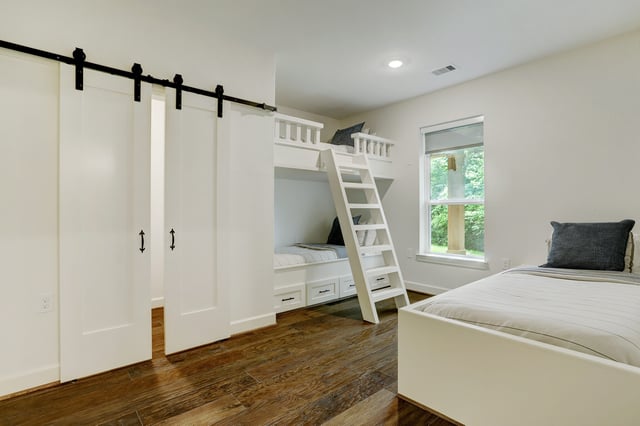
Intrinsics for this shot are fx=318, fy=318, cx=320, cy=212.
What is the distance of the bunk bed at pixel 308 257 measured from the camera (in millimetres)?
3268

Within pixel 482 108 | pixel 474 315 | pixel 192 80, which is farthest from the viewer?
pixel 482 108

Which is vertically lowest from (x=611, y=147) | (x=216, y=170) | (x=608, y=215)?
(x=608, y=215)

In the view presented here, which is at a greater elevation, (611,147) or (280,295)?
(611,147)

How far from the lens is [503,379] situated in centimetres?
143

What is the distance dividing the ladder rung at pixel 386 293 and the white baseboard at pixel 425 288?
847mm

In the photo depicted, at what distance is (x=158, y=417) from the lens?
1.66 m

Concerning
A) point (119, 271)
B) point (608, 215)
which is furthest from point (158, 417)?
point (608, 215)

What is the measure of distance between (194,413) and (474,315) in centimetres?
155

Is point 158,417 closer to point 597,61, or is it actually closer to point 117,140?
point 117,140

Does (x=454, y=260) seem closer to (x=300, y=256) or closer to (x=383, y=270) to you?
(x=383, y=270)

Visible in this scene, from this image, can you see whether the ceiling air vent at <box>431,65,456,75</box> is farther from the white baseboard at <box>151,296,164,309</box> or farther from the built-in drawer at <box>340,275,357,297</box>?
the white baseboard at <box>151,296,164,309</box>

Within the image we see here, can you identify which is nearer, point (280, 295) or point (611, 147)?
point (611, 147)

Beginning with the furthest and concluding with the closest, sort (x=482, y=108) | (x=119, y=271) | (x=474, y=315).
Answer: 1. (x=482, y=108)
2. (x=119, y=271)
3. (x=474, y=315)

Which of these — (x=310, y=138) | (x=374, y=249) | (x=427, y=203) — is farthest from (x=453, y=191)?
(x=310, y=138)
